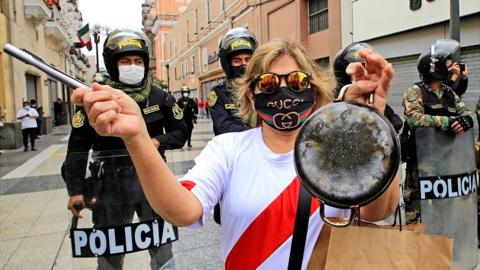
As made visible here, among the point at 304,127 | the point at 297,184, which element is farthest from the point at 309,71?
the point at 304,127

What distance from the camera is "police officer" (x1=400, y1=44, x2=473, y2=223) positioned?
341cm

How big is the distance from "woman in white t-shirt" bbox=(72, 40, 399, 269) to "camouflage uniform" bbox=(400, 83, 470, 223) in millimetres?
2131

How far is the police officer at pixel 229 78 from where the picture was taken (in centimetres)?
315

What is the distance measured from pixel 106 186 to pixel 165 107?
0.80m

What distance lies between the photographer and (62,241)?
466 centimetres

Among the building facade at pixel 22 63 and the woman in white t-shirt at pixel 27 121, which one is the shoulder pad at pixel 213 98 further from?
the woman in white t-shirt at pixel 27 121

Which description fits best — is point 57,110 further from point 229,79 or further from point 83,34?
point 229,79

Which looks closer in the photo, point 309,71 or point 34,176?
point 309,71

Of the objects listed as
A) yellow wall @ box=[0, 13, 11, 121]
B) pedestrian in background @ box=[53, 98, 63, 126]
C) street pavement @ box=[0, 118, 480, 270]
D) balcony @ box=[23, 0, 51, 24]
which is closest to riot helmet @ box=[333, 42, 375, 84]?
street pavement @ box=[0, 118, 480, 270]

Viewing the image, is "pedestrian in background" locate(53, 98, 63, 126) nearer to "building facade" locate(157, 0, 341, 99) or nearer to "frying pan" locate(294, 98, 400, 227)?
"building facade" locate(157, 0, 341, 99)

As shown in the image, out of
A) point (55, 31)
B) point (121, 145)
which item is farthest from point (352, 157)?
point (55, 31)

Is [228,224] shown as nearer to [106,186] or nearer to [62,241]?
[106,186]

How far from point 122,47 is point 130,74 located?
191 millimetres

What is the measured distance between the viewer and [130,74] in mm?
3047
